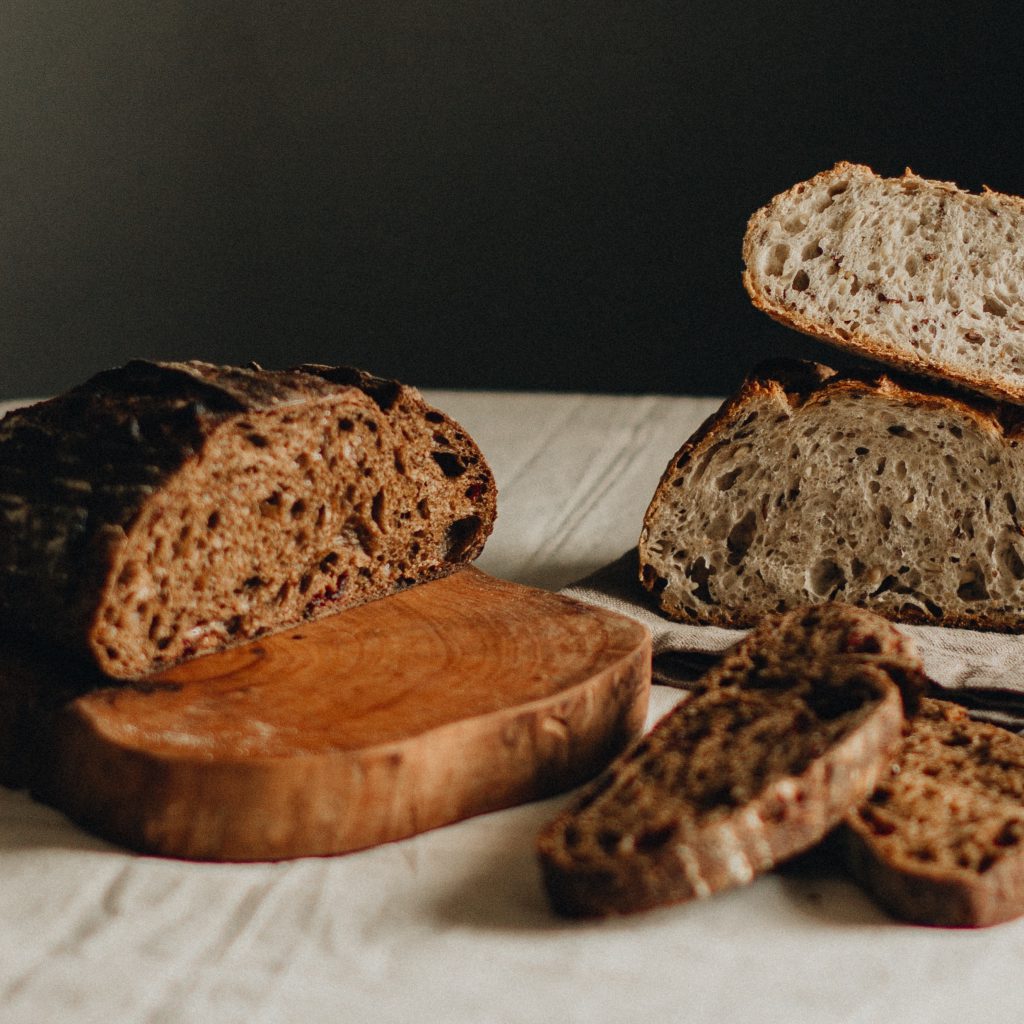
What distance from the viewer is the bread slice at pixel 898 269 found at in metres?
3.01

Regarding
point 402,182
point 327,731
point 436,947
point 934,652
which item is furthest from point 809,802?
point 402,182

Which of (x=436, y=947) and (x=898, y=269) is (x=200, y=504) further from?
(x=898, y=269)

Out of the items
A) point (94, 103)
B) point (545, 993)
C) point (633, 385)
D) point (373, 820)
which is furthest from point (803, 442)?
point (94, 103)

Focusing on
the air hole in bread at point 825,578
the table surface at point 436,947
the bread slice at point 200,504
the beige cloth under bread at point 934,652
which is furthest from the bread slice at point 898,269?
the table surface at point 436,947

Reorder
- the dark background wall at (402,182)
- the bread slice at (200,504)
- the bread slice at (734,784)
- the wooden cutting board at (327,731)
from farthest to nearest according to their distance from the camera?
1. the dark background wall at (402,182)
2. the bread slice at (200,504)
3. the wooden cutting board at (327,731)
4. the bread slice at (734,784)

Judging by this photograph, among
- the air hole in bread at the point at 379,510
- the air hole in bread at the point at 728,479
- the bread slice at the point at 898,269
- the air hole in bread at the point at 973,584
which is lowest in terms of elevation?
the air hole in bread at the point at 973,584

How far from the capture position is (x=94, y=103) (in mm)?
6641

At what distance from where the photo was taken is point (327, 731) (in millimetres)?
2133

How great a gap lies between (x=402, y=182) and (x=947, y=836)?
533cm

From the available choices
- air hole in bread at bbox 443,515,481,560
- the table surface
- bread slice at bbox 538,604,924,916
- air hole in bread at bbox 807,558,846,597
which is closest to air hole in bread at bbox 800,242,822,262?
air hole in bread at bbox 807,558,846,597

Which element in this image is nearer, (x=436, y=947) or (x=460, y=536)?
(x=436, y=947)

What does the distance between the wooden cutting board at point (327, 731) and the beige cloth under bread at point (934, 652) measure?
0.94 feet

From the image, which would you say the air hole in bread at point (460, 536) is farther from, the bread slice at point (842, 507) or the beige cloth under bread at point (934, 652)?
the bread slice at point (842, 507)

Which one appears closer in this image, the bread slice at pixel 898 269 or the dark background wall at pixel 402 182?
the bread slice at pixel 898 269
